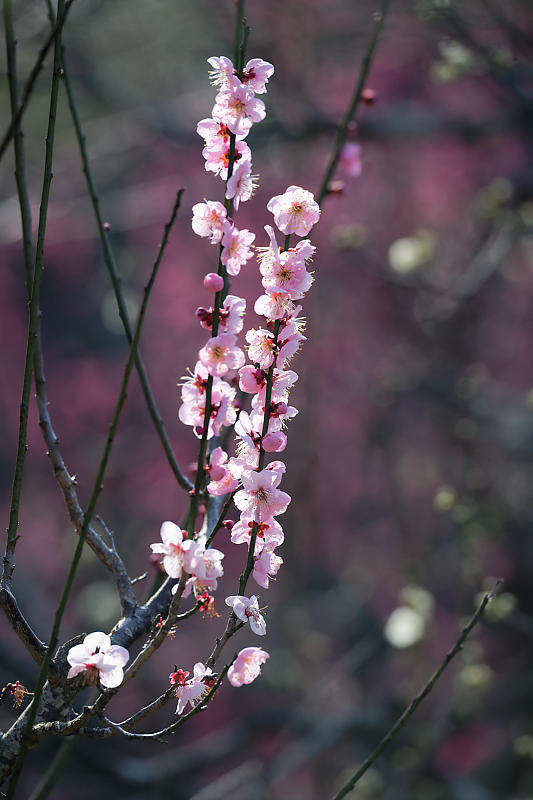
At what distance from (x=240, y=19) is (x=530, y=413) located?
2628mm

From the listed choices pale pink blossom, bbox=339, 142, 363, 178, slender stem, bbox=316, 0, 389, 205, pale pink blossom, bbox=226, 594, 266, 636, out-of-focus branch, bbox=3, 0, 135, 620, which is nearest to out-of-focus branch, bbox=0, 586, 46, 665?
out-of-focus branch, bbox=3, 0, 135, 620

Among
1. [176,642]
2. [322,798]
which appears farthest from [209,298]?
[322,798]

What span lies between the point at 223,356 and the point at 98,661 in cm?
35

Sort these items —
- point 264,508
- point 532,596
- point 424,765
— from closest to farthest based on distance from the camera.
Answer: point 264,508
point 424,765
point 532,596

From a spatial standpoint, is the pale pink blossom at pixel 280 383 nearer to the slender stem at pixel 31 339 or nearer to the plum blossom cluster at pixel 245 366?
the plum blossom cluster at pixel 245 366

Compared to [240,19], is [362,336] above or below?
above

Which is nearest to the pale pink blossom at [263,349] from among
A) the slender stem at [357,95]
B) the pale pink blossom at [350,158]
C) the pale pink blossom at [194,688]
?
the pale pink blossom at [194,688]

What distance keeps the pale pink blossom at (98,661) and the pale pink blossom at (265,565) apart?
165 millimetres

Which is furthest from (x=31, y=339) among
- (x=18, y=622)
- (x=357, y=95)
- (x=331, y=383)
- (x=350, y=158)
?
(x=331, y=383)

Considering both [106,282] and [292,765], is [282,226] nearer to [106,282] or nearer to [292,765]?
[292,765]

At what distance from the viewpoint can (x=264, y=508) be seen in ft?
2.65

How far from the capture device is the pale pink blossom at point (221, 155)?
0.86 meters

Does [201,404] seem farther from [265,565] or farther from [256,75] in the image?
[256,75]

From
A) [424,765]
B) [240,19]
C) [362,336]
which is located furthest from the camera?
[362,336]
